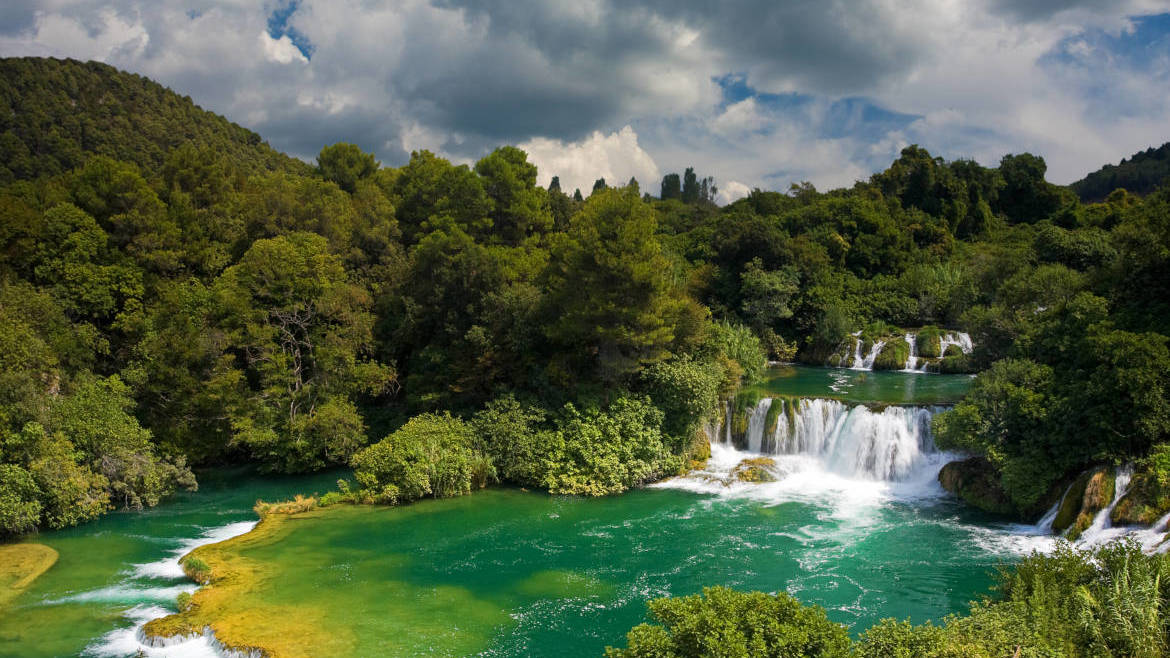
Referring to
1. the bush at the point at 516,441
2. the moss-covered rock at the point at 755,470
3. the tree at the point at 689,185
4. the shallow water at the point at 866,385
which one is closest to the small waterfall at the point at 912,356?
the shallow water at the point at 866,385

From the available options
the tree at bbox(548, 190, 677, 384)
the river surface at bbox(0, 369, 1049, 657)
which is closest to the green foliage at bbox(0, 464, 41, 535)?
the river surface at bbox(0, 369, 1049, 657)

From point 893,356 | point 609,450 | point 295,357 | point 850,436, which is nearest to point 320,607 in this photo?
point 609,450

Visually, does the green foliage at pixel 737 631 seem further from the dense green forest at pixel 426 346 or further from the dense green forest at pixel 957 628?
the dense green forest at pixel 426 346

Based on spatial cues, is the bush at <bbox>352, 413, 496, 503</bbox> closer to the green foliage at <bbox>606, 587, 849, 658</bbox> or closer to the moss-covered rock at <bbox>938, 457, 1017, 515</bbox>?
the green foliage at <bbox>606, 587, 849, 658</bbox>

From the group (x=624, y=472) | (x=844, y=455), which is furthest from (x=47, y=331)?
(x=844, y=455)

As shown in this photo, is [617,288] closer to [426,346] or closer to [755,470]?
[755,470]

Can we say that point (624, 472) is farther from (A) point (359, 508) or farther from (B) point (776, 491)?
(A) point (359, 508)
